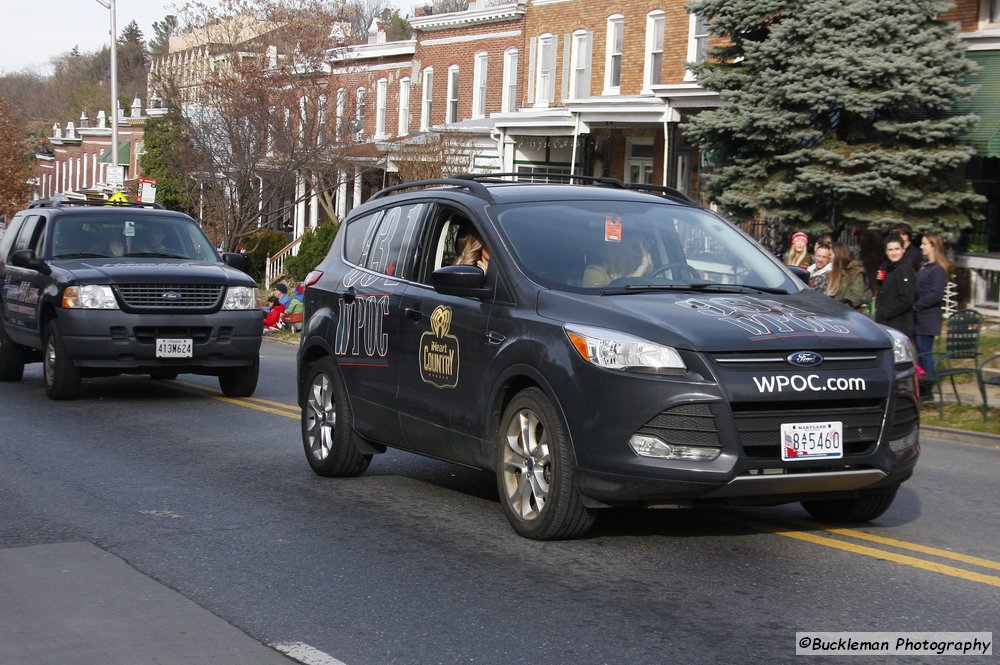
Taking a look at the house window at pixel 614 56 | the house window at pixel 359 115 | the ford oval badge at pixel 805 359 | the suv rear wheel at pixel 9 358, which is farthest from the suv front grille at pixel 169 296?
the house window at pixel 359 115

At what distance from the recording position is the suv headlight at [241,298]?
45.2 feet

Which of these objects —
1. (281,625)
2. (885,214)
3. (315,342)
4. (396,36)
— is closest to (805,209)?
(885,214)

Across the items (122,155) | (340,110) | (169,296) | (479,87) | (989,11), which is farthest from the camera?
(122,155)

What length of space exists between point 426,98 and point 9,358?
1241 inches

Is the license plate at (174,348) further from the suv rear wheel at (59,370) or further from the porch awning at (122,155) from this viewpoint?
the porch awning at (122,155)

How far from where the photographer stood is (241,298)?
13852mm

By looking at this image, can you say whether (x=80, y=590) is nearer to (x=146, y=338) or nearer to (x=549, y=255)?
(x=549, y=255)

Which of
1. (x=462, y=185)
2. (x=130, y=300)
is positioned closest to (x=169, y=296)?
(x=130, y=300)

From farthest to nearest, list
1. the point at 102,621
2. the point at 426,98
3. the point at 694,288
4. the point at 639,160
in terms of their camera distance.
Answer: the point at 426,98 < the point at 639,160 < the point at 694,288 < the point at 102,621

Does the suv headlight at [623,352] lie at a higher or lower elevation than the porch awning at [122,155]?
lower

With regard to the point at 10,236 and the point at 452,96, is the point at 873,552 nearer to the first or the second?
the point at 10,236

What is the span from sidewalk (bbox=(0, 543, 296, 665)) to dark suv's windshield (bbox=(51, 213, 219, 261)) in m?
8.10

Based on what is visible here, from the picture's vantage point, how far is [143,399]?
14016 millimetres

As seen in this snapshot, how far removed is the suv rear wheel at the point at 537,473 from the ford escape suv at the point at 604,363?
11 mm
